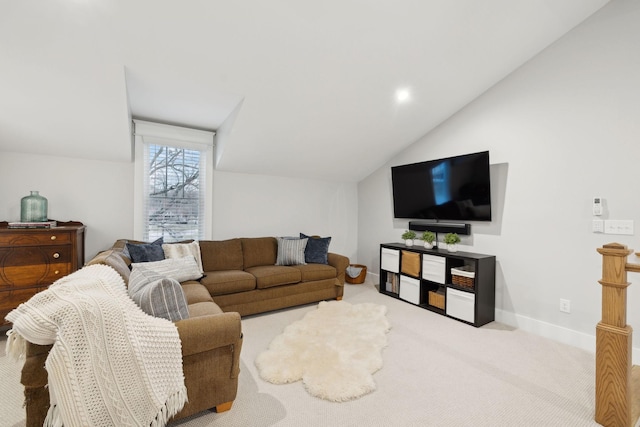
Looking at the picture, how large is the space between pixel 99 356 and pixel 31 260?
86.3 inches

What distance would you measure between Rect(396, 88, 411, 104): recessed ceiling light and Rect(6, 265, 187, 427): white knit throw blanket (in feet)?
10.5

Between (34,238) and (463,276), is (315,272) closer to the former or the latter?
(463,276)

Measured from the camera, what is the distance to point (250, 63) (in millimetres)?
2717

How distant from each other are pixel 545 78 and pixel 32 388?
4.55 metres

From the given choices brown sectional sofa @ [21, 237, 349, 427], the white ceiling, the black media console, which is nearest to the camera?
brown sectional sofa @ [21, 237, 349, 427]

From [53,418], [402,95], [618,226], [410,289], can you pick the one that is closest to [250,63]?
[402,95]

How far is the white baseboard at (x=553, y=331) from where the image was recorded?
2674mm

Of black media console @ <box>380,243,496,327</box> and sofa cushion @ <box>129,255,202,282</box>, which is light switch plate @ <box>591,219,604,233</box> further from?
sofa cushion @ <box>129,255,202,282</box>

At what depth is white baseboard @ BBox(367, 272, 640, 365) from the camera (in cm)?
267

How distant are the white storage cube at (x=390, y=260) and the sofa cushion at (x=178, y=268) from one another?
251 cm

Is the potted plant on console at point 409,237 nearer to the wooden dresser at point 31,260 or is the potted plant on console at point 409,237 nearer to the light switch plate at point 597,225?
the light switch plate at point 597,225

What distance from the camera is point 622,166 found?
8.27 feet

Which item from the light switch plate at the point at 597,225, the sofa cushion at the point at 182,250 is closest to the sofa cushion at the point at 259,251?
the sofa cushion at the point at 182,250

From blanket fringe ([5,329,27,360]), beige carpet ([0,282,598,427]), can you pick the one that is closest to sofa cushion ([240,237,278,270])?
beige carpet ([0,282,598,427])
